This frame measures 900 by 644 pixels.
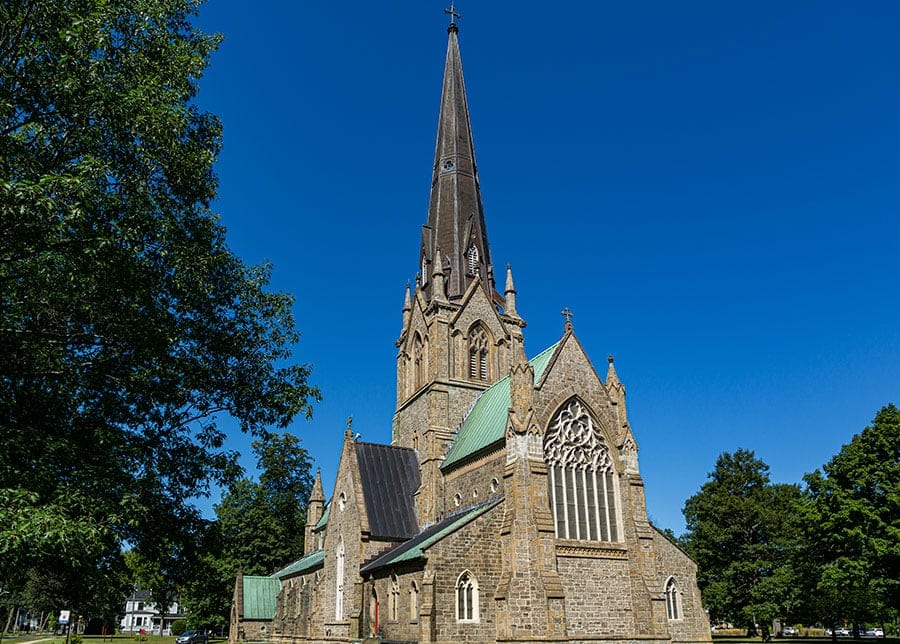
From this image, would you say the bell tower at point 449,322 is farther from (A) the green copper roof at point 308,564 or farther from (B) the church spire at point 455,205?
(A) the green copper roof at point 308,564

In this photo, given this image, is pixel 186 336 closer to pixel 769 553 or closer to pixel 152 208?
pixel 152 208

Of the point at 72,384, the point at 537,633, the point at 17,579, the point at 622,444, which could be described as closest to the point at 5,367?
the point at 72,384

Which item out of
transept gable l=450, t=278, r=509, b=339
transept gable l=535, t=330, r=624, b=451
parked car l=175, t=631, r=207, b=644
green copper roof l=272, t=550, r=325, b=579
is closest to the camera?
transept gable l=535, t=330, r=624, b=451

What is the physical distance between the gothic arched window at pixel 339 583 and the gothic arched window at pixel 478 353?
38.1 feet

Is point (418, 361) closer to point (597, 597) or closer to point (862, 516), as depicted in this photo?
point (597, 597)

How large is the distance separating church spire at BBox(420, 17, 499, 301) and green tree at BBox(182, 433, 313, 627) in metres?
22.2

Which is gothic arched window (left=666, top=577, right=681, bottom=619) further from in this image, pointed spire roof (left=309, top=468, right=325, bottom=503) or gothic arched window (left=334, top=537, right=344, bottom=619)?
pointed spire roof (left=309, top=468, right=325, bottom=503)

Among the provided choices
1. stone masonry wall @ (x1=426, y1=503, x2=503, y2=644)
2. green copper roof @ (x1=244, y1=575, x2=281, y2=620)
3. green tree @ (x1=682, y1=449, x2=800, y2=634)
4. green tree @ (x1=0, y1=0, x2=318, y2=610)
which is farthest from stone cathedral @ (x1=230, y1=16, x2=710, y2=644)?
green tree @ (x1=682, y1=449, x2=800, y2=634)

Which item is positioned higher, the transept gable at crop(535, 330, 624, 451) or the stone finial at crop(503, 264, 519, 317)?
the stone finial at crop(503, 264, 519, 317)

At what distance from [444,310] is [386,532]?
1292 cm

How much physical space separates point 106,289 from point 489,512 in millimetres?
17736

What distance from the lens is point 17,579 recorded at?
11.1 metres

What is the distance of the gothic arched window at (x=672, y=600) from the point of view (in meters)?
28.0

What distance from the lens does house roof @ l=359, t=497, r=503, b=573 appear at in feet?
81.6
